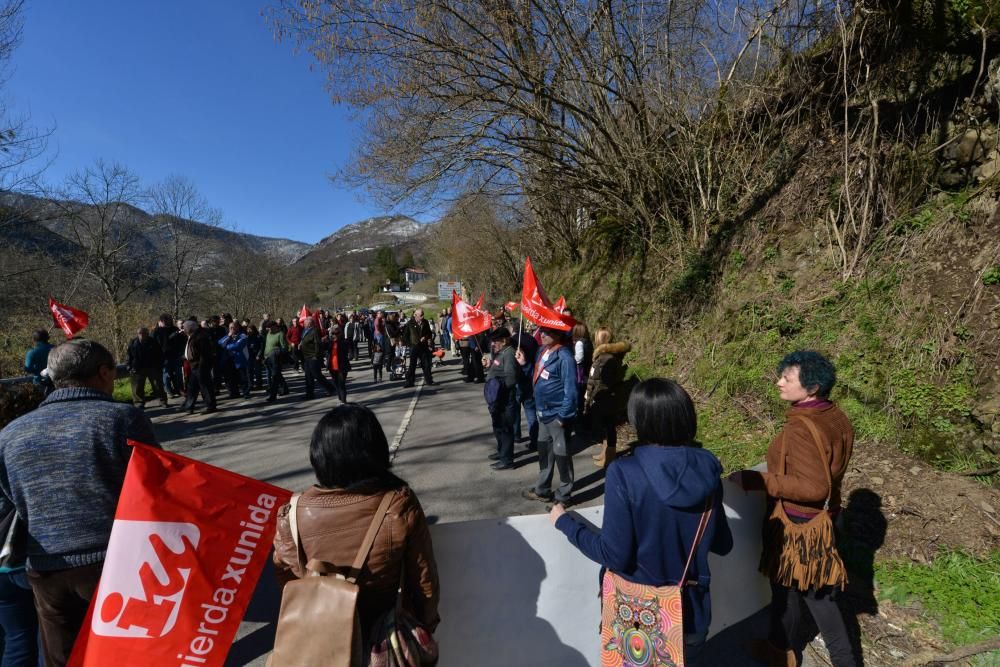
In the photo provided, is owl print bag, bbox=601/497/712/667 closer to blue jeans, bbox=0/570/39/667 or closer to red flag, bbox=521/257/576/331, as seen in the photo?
blue jeans, bbox=0/570/39/667

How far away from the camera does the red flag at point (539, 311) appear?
5.26 meters

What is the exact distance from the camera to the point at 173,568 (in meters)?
1.92

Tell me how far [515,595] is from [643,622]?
2.28 feet

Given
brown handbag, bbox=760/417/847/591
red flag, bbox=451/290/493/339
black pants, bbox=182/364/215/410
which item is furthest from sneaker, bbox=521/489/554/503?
black pants, bbox=182/364/215/410

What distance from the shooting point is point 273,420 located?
8.91 m

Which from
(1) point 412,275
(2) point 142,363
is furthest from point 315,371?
(1) point 412,275

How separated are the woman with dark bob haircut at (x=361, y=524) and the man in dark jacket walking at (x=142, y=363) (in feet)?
33.5

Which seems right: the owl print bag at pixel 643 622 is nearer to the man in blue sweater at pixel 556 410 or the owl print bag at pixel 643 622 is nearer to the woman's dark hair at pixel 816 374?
the woman's dark hair at pixel 816 374

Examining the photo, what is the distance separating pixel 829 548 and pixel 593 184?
829 centimetres

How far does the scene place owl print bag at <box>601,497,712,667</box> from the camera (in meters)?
1.83

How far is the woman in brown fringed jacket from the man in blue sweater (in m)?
2.21

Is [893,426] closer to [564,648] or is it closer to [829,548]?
[829,548]

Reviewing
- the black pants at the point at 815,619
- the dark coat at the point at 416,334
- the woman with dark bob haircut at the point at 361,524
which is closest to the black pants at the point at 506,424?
the black pants at the point at 815,619

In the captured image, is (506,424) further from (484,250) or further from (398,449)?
(484,250)
